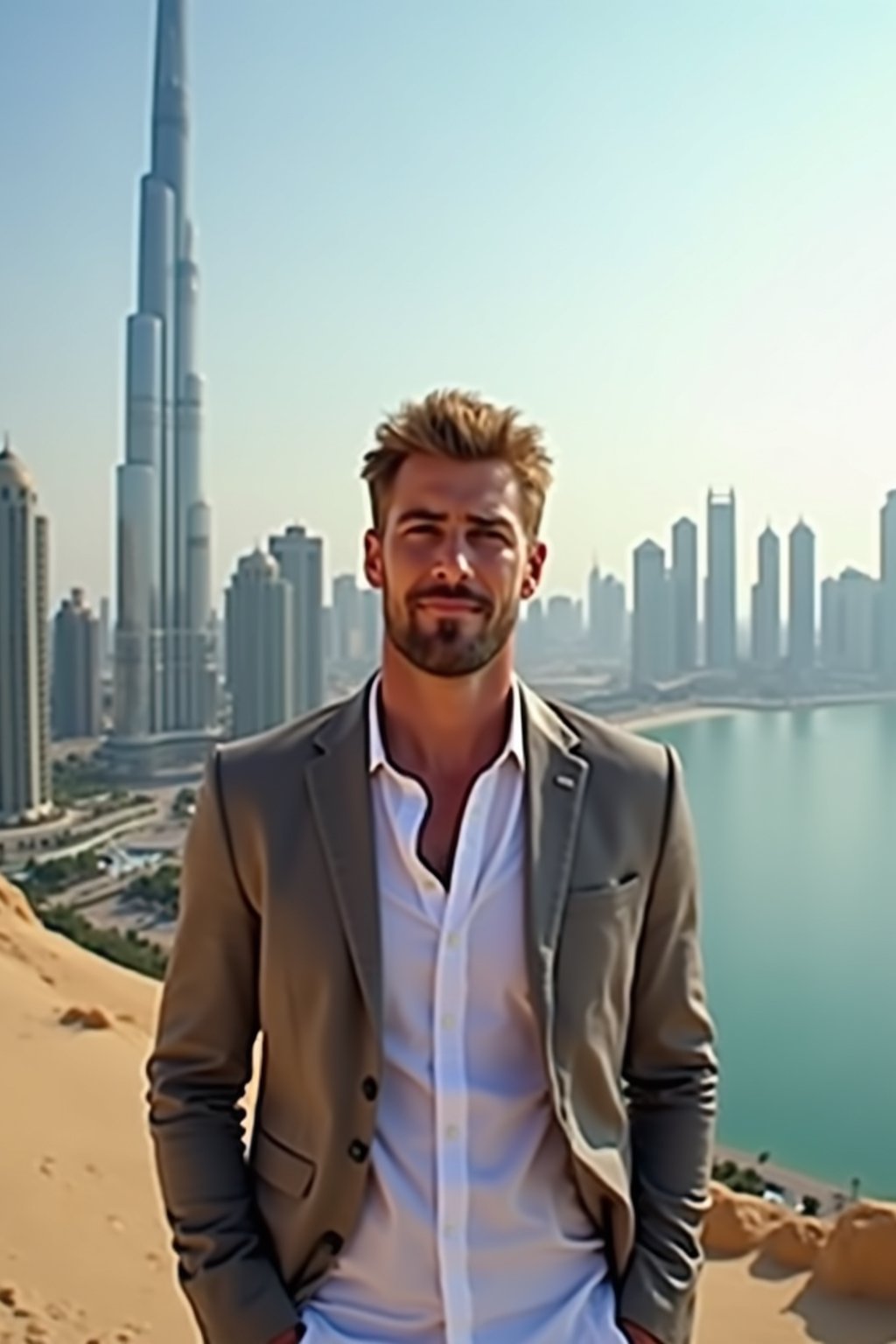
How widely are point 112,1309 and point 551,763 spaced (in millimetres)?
1599

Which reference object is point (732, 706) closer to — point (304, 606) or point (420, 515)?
point (304, 606)

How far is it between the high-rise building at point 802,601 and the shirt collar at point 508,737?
108 ft

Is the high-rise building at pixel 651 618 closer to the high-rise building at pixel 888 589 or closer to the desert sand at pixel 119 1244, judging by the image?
the high-rise building at pixel 888 589

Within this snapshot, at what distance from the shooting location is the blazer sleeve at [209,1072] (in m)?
0.60

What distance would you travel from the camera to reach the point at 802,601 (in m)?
34.1

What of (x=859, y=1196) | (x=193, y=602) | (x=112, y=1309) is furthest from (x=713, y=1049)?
(x=193, y=602)

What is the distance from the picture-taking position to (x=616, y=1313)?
61 cm

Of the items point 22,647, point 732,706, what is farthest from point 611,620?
point 22,647

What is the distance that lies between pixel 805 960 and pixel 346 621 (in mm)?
25716

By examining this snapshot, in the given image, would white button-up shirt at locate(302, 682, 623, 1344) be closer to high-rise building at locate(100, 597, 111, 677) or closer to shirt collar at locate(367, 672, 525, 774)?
shirt collar at locate(367, 672, 525, 774)

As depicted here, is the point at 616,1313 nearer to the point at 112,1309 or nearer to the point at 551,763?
the point at 551,763

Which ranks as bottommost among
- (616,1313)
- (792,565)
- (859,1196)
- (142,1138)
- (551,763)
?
(859,1196)

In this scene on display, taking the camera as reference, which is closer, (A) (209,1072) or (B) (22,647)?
(A) (209,1072)

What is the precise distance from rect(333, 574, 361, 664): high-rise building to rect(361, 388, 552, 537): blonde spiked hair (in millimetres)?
32195
